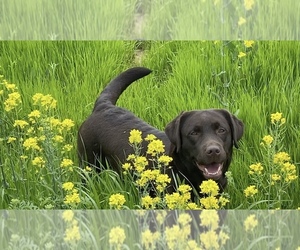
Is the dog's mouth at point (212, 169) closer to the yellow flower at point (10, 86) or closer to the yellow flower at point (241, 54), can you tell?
the yellow flower at point (241, 54)

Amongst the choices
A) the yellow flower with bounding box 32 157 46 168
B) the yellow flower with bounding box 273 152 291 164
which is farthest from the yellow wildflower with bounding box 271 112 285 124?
the yellow flower with bounding box 32 157 46 168

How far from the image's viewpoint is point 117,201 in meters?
2.77

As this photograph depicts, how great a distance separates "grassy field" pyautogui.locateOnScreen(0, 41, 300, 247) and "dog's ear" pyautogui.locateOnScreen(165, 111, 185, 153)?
12 centimetres

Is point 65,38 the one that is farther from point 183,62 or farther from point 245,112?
point 245,112

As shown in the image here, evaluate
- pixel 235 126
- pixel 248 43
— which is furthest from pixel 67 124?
pixel 248 43

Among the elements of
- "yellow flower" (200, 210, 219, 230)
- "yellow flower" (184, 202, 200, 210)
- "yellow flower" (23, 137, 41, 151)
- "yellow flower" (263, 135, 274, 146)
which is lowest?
"yellow flower" (200, 210, 219, 230)

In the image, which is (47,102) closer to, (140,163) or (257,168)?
(140,163)

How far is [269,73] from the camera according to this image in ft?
9.61

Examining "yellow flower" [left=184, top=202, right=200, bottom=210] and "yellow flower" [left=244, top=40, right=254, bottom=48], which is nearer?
"yellow flower" [left=184, top=202, right=200, bottom=210]

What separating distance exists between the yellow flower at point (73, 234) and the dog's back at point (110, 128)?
0.92 ft

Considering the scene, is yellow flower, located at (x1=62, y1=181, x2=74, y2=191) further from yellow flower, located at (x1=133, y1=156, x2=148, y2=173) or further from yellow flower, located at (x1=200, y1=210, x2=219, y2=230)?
yellow flower, located at (x1=200, y1=210, x2=219, y2=230)

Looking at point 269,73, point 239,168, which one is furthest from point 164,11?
point 239,168

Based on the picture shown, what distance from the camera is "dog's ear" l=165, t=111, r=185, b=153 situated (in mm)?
2762

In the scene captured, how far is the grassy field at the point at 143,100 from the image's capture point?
9.25 ft
